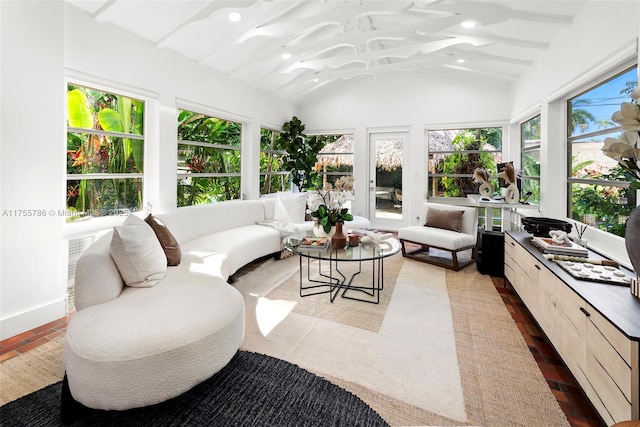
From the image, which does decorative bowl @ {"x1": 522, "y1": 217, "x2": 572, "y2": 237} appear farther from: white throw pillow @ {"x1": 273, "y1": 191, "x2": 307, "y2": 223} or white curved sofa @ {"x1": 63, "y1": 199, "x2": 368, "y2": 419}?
white throw pillow @ {"x1": 273, "y1": 191, "x2": 307, "y2": 223}

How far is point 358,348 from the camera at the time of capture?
7.30 feet

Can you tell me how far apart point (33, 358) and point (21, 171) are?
1.36 m

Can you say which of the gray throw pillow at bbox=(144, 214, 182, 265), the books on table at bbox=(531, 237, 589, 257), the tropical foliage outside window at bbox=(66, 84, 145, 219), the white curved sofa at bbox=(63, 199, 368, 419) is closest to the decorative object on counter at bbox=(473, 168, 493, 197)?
the books on table at bbox=(531, 237, 589, 257)

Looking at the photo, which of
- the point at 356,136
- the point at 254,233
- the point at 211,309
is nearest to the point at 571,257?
the point at 211,309

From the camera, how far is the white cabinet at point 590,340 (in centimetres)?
126

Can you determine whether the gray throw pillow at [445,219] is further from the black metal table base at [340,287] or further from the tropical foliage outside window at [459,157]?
the tropical foliage outside window at [459,157]

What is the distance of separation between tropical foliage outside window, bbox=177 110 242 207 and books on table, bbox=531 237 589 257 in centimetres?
416

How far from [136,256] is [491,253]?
3671mm

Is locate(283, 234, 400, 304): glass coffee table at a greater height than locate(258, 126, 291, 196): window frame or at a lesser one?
lesser

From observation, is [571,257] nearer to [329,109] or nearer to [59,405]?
[59,405]

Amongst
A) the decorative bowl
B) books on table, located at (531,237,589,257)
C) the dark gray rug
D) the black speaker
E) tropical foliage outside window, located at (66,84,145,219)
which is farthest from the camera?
the black speaker

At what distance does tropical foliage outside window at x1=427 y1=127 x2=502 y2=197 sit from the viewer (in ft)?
19.6

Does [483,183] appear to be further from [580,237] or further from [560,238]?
[560,238]

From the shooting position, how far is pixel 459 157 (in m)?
6.20
